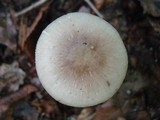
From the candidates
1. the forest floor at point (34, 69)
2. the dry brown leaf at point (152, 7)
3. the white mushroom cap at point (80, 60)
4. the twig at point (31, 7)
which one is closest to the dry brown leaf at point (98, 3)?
the forest floor at point (34, 69)

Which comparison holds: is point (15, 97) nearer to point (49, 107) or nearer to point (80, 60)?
point (49, 107)

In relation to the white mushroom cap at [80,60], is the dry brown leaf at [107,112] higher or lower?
lower

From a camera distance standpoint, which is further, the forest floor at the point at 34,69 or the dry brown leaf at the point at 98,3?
the dry brown leaf at the point at 98,3

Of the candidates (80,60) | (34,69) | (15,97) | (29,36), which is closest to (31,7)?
(29,36)

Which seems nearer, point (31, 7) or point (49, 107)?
point (49, 107)

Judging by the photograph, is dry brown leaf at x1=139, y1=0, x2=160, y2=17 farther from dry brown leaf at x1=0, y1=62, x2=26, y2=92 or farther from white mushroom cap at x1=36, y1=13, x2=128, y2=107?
dry brown leaf at x1=0, y1=62, x2=26, y2=92

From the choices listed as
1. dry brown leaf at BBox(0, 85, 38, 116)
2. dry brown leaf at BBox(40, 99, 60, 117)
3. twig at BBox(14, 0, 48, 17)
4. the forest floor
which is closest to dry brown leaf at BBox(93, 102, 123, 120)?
the forest floor

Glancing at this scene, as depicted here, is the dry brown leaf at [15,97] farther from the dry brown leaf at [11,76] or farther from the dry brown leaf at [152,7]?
the dry brown leaf at [152,7]

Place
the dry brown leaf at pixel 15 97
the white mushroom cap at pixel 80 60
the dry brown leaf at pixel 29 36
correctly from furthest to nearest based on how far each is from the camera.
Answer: the dry brown leaf at pixel 29 36 < the dry brown leaf at pixel 15 97 < the white mushroom cap at pixel 80 60
